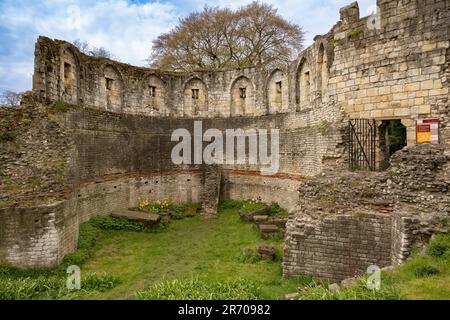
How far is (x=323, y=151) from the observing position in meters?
12.0

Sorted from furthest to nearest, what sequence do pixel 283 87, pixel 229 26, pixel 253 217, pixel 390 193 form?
pixel 229 26, pixel 283 87, pixel 253 217, pixel 390 193

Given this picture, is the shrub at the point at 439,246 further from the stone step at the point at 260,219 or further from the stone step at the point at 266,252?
the stone step at the point at 260,219

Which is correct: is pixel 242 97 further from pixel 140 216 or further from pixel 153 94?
pixel 140 216

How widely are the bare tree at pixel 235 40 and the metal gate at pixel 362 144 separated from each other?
49.0 ft

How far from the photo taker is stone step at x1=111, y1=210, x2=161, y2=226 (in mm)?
13625

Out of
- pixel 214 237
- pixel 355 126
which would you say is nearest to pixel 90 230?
pixel 214 237

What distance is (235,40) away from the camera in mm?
24234

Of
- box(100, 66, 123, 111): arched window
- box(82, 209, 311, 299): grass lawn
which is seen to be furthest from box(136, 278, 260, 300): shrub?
box(100, 66, 123, 111): arched window

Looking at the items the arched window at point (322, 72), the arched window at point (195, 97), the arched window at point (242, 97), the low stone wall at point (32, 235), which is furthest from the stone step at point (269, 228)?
the arched window at point (195, 97)

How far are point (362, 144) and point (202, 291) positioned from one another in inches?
258

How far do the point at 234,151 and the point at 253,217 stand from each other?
4911 mm

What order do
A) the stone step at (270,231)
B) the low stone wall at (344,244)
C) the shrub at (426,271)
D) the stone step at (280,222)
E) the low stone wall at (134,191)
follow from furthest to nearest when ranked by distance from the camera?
1. the low stone wall at (134,191)
2. the stone step at (280,222)
3. the stone step at (270,231)
4. the low stone wall at (344,244)
5. the shrub at (426,271)

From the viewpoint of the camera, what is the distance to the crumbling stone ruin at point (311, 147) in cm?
769

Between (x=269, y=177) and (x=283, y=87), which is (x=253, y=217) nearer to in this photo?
(x=269, y=177)
